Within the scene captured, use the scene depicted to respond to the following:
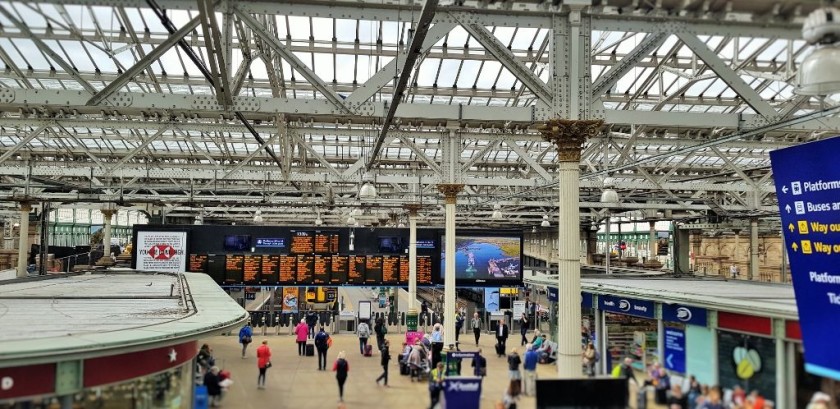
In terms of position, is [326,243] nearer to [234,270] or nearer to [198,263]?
[234,270]

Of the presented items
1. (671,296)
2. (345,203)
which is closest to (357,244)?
(345,203)

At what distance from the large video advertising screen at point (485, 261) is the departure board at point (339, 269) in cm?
469

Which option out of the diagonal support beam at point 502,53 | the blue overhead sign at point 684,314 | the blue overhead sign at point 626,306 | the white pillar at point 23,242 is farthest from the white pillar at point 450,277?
the white pillar at point 23,242

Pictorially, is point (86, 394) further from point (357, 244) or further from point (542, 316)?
point (542, 316)

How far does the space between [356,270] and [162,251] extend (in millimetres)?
9182

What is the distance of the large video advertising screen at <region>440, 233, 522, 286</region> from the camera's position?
29719mm

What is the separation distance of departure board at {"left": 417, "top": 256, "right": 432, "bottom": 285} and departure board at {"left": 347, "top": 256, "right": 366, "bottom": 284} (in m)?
2.64

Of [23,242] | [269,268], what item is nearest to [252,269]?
[269,268]

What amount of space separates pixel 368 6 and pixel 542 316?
78.1 feet

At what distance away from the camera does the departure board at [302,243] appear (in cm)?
2967

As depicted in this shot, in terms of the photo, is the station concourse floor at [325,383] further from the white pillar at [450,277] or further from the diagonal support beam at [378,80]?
the diagonal support beam at [378,80]

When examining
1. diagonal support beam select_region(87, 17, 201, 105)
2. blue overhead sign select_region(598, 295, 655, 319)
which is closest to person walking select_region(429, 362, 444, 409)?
blue overhead sign select_region(598, 295, 655, 319)

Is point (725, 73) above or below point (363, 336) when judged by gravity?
above

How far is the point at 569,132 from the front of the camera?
10.9 metres
